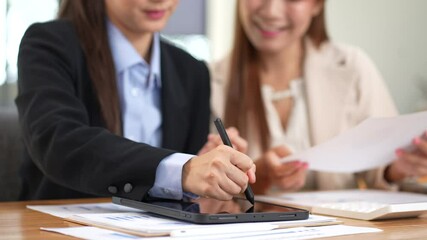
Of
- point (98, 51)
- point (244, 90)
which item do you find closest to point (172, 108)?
point (98, 51)

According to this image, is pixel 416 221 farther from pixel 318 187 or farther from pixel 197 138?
pixel 318 187

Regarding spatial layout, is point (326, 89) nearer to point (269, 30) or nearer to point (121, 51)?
point (269, 30)

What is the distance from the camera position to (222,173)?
926mm

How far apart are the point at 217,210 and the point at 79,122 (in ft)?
0.95

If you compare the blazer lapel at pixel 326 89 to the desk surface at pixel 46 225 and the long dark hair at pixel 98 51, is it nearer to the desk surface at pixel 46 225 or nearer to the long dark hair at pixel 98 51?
the long dark hair at pixel 98 51

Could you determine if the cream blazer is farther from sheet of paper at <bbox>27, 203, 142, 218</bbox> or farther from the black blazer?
sheet of paper at <bbox>27, 203, 142, 218</bbox>

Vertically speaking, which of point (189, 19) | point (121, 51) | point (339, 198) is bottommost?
→ point (339, 198)

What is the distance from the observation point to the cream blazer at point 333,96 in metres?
1.77

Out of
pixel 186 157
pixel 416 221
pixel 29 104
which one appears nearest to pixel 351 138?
pixel 416 221

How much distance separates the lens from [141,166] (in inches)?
38.6

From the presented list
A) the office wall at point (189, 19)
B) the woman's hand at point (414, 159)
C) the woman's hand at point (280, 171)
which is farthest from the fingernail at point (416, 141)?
the office wall at point (189, 19)

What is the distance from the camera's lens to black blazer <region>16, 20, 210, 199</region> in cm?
101

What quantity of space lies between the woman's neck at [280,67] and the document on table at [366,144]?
465 mm

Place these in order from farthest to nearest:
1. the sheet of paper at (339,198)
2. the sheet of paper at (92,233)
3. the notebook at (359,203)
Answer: the sheet of paper at (339,198), the notebook at (359,203), the sheet of paper at (92,233)
